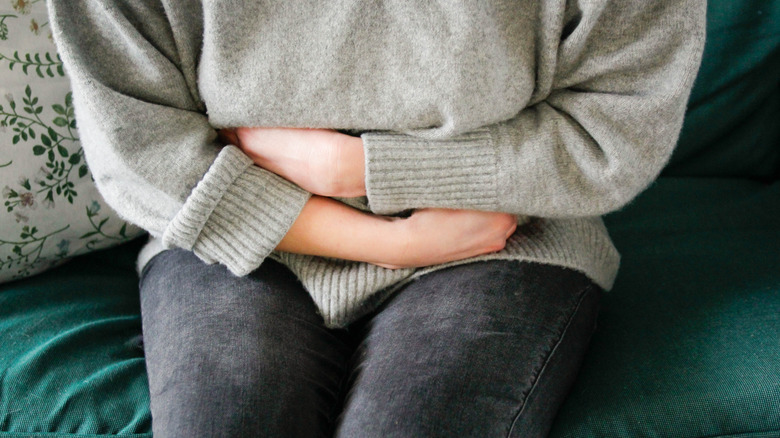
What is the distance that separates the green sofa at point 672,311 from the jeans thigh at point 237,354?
102mm

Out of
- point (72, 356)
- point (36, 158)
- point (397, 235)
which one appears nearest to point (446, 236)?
point (397, 235)

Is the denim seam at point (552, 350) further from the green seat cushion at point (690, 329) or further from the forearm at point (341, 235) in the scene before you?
the forearm at point (341, 235)

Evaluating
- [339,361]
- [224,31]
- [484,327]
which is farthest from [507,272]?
[224,31]

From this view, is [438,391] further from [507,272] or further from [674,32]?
[674,32]

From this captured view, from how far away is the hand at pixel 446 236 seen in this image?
2.75 feet

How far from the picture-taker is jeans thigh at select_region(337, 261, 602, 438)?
70 cm

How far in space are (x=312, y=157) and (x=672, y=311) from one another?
548 millimetres

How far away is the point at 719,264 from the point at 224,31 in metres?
0.81

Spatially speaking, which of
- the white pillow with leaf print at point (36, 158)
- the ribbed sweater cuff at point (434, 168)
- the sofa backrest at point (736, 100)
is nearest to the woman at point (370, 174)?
the ribbed sweater cuff at point (434, 168)

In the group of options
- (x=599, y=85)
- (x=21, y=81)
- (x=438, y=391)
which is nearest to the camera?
(x=438, y=391)

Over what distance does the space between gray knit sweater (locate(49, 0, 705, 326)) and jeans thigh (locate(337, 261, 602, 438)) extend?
0.05 metres

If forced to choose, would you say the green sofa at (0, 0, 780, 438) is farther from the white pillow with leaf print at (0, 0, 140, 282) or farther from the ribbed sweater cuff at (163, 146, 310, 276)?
the ribbed sweater cuff at (163, 146, 310, 276)

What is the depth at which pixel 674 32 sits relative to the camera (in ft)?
2.50

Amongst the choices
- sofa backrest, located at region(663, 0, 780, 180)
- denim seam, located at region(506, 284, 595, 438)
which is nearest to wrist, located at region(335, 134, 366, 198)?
denim seam, located at region(506, 284, 595, 438)
